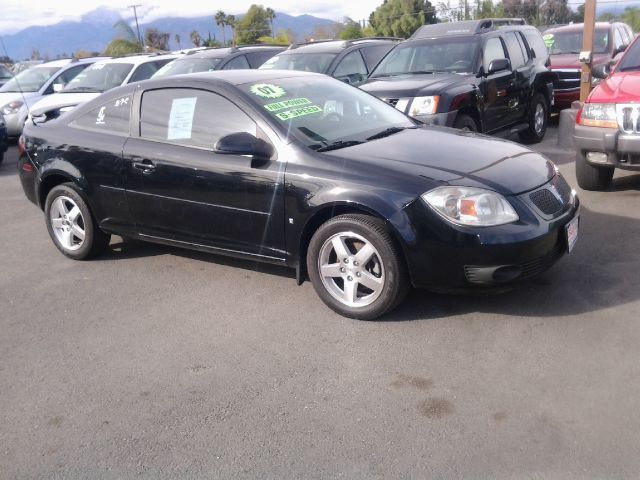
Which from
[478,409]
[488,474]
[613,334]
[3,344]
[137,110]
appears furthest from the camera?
[137,110]

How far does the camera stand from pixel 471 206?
160 inches

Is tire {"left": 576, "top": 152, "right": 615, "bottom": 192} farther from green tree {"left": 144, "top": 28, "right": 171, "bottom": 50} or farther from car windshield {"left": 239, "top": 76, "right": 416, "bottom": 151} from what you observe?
green tree {"left": 144, "top": 28, "right": 171, "bottom": 50}

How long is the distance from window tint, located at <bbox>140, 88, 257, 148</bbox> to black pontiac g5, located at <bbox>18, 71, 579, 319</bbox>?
0.01m

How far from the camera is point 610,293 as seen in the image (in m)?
4.47

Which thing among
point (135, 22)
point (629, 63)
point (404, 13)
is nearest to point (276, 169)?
point (629, 63)

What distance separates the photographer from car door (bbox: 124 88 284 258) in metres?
4.68

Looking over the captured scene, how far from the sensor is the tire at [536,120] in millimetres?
10023

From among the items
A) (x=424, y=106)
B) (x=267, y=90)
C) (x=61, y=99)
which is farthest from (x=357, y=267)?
(x=61, y=99)

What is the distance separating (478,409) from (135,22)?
61.2 metres

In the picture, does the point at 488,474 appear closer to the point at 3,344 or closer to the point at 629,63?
the point at 3,344

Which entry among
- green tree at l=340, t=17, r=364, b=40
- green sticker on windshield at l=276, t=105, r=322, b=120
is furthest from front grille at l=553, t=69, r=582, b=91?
green tree at l=340, t=17, r=364, b=40

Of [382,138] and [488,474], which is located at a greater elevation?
[382,138]

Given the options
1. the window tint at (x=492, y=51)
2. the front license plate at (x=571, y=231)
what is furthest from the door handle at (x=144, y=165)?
the window tint at (x=492, y=51)

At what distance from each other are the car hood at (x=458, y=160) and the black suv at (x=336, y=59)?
250 inches
